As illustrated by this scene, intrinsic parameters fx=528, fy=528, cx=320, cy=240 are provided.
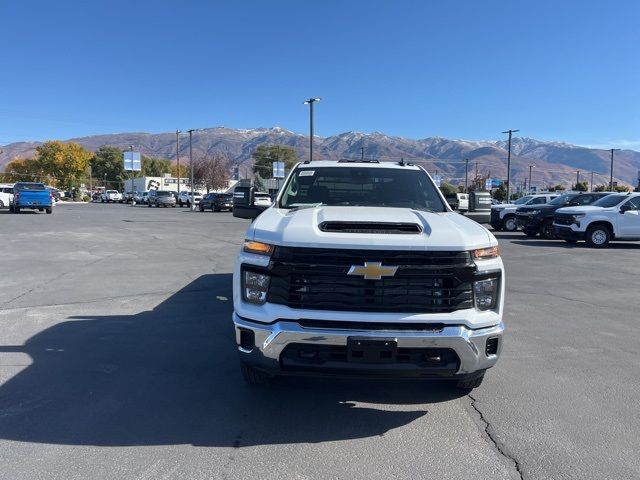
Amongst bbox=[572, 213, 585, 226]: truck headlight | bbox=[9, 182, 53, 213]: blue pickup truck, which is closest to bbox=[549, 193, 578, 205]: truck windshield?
bbox=[572, 213, 585, 226]: truck headlight

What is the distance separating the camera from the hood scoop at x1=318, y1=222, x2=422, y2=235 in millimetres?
4051

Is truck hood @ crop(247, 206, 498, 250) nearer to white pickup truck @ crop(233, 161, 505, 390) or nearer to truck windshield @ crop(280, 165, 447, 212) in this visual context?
white pickup truck @ crop(233, 161, 505, 390)

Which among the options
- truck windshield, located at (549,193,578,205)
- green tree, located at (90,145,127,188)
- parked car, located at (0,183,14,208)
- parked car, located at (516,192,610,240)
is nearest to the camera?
parked car, located at (516,192,610,240)

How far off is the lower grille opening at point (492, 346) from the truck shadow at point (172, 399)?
0.77 meters

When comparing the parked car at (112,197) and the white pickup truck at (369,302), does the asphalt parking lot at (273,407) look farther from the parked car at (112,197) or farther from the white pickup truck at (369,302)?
the parked car at (112,197)

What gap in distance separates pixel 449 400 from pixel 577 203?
18603 millimetres

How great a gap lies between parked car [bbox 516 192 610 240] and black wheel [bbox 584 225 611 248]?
2.61 metres

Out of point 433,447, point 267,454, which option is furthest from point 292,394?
point 433,447

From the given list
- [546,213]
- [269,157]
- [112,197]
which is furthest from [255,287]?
[269,157]

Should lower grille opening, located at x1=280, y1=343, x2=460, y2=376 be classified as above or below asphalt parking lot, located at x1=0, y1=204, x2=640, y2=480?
above

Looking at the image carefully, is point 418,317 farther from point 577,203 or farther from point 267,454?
point 577,203

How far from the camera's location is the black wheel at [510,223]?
2394cm

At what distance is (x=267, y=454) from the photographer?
11.6 ft

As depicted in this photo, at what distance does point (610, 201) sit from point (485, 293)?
662 inches
